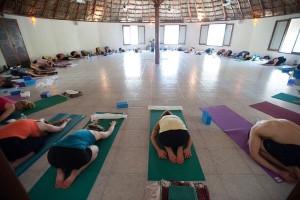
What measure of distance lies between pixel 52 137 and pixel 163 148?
5.97ft

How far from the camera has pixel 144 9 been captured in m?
13.2

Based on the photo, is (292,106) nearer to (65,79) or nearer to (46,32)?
(65,79)

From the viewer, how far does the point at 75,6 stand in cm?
1045

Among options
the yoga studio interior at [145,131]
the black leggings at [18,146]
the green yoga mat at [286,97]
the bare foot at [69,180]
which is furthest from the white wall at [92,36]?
the bare foot at [69,180]

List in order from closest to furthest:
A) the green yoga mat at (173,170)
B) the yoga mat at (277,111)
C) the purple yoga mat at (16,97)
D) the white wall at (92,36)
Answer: the green yoga mat at (173,170) → the yoga mat at (277,111) → the purple yoga mat at (16,97) → the white wall at (92,36)

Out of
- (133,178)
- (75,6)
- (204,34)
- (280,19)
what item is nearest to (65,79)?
(133,178)

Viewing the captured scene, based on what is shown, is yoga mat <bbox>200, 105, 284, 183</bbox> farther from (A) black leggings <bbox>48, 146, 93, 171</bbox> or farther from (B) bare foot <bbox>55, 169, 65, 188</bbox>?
(B) bare foot <bbox>55, 169, 65, 188</bbox>

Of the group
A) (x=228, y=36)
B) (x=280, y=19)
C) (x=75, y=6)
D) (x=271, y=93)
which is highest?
(x=75, y=6)

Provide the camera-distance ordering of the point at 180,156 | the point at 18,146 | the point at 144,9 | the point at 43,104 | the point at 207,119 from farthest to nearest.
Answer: the point at 144,9 → the point at 43,104 → the point at 207,119 → the point at 180,156 → the point at 18,146

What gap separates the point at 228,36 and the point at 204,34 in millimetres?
2264

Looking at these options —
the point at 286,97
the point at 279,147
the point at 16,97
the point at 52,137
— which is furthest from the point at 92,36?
the point at 279,147

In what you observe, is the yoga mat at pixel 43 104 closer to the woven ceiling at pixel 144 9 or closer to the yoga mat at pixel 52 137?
the yoga mat at pixel 52 137

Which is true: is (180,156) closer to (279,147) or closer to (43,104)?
(279,147)

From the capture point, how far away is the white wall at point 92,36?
28.1 ft
